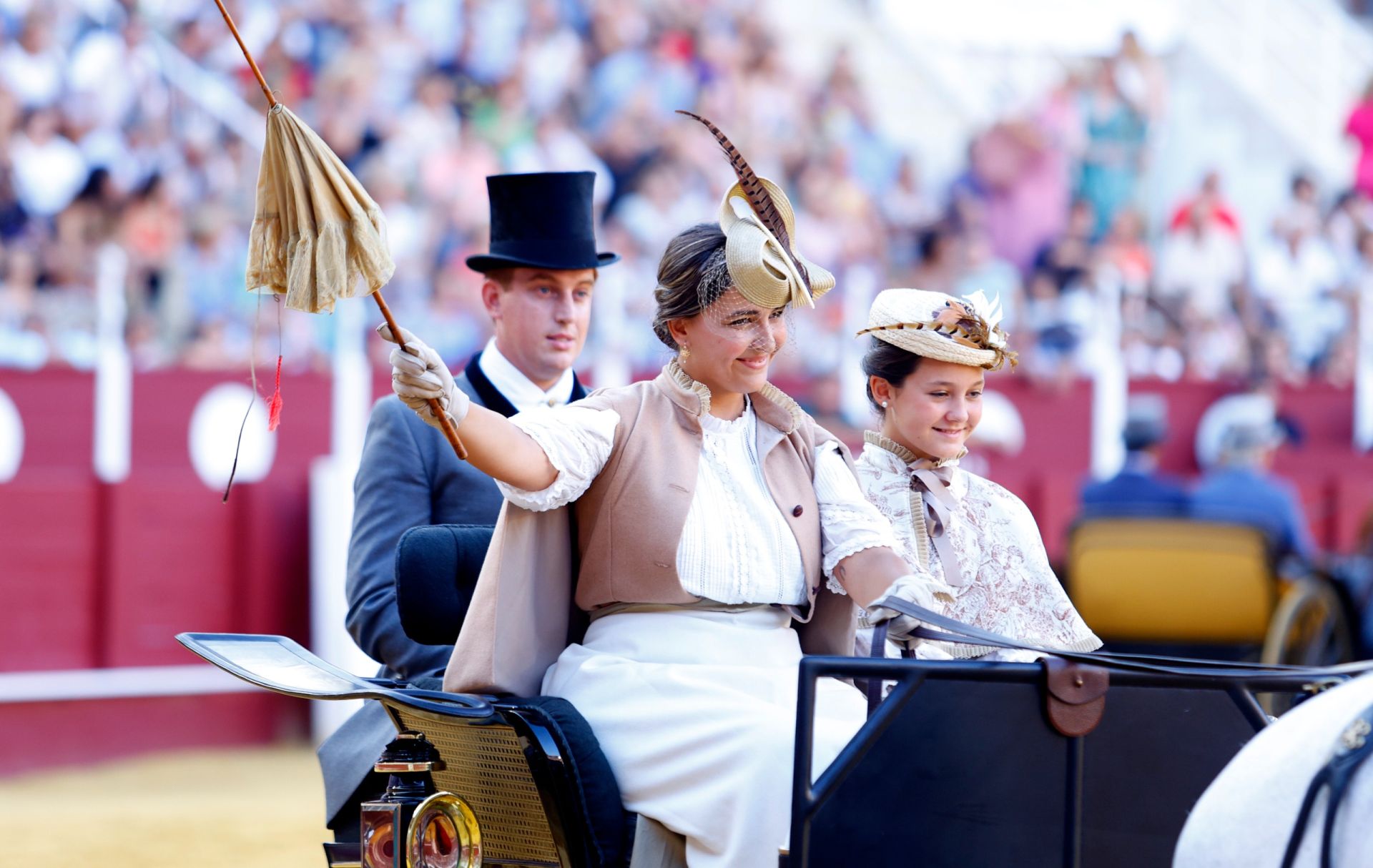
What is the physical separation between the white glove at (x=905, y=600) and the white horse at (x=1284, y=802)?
587mm

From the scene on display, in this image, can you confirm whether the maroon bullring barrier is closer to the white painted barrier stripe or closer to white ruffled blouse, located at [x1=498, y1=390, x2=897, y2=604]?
the white painted barrier stripe

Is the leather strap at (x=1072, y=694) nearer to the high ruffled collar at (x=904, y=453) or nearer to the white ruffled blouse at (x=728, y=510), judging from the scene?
the white ruffled blouse at (x=728, y=510)

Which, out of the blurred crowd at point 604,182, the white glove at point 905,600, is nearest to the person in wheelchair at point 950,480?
the white glove at point 905,600

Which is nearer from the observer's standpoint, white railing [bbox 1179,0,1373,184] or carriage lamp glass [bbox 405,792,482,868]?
carriage lamp glass [bbox 405,792,482,868]

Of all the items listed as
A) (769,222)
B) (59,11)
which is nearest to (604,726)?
(769,222)

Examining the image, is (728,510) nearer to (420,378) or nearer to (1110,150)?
(420,378)

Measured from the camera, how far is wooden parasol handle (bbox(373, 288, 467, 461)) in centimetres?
253

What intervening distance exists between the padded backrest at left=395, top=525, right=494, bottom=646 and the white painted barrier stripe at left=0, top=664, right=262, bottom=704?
14.2ft

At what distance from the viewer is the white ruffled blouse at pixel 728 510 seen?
2877mm

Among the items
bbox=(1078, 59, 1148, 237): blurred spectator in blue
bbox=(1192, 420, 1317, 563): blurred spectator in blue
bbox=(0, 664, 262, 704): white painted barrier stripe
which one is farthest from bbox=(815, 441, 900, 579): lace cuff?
bbox=(1078, 59, 1148, 237): blurred spectator in blue

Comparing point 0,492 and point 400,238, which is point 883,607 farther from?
point 400,238

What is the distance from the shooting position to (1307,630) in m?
7.67

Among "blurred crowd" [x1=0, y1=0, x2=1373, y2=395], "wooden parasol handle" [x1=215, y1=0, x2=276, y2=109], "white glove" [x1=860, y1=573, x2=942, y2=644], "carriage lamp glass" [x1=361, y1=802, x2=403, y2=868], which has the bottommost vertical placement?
"carriage lamp glass" [x1=361, y1=802, x2=403, y2=868]

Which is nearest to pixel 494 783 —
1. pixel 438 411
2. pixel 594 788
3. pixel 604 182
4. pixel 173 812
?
pixel 594 788
